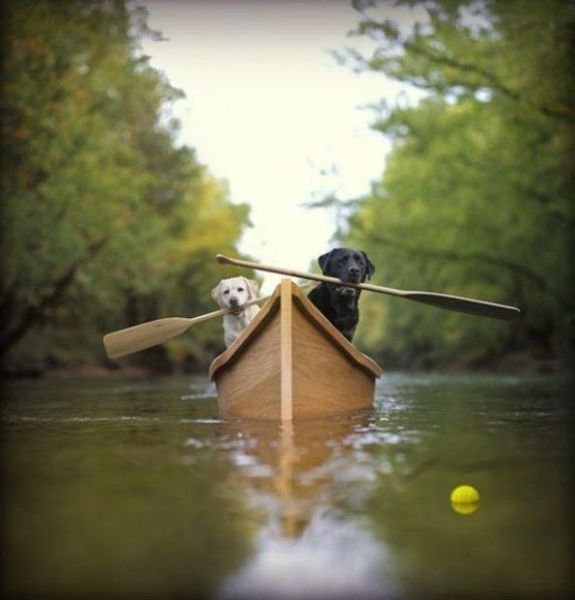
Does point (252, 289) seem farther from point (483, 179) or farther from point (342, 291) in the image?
point (483, 179)

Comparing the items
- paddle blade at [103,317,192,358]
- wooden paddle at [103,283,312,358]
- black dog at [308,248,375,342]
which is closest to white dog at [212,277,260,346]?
wooden paddle at [103,283,312,358]

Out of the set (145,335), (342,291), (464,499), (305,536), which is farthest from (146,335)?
(305,536)

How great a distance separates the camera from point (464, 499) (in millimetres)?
2791

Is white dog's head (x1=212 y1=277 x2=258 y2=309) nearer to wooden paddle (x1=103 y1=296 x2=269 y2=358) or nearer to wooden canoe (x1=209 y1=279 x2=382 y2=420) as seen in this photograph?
wooden paddle (x1=103 y1=296 x2=269 y2=358)

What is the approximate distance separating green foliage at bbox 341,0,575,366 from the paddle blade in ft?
24.7

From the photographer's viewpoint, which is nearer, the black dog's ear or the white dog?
the white dog

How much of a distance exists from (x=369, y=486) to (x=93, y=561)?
3.90 feet

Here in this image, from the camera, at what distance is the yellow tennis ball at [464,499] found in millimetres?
2730

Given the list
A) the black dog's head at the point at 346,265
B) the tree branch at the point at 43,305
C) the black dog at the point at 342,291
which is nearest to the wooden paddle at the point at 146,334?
the black dog at the point at 342,291

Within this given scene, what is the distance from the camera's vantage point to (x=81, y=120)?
57.5ft

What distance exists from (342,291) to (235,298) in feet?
2.77

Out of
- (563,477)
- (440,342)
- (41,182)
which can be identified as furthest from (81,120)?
(563,477)

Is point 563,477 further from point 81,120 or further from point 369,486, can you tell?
point 81,120

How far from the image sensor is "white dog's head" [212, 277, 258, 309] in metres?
6.69
